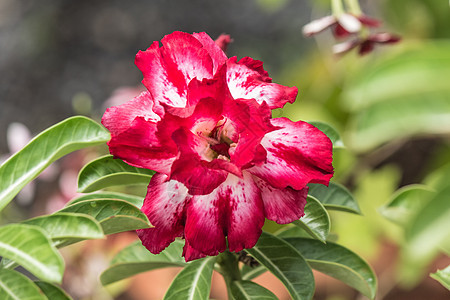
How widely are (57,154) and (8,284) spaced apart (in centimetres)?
14

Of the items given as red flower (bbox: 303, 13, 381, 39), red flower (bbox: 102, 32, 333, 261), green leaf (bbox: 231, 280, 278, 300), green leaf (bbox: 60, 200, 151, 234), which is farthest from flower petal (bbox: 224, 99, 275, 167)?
red flower (bbox: 303, 13, 381, 39)

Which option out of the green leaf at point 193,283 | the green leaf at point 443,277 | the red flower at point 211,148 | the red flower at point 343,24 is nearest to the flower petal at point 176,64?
the red flower at point 211,148

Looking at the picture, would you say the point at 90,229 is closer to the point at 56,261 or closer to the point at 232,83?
the point at 56,261

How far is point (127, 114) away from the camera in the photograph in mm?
554

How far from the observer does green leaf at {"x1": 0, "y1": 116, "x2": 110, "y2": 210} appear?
0.55 metres

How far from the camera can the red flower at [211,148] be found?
49 centimetres

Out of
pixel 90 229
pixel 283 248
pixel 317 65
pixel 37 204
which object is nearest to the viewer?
pixel 90 229

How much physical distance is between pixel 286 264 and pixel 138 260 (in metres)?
0.22

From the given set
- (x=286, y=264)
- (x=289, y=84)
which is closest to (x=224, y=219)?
(x=286, y=264)

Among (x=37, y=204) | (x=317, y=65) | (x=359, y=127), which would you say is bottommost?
(x=37, y=204)

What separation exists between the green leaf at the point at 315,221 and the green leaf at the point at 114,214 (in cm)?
17

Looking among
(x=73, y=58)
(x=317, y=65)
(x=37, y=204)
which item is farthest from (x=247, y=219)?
(x=73, y=58)

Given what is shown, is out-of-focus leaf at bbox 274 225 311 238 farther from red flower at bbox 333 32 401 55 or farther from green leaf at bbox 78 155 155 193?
red flower at bbox 333 32 401 55

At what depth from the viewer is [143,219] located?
0.50 m
